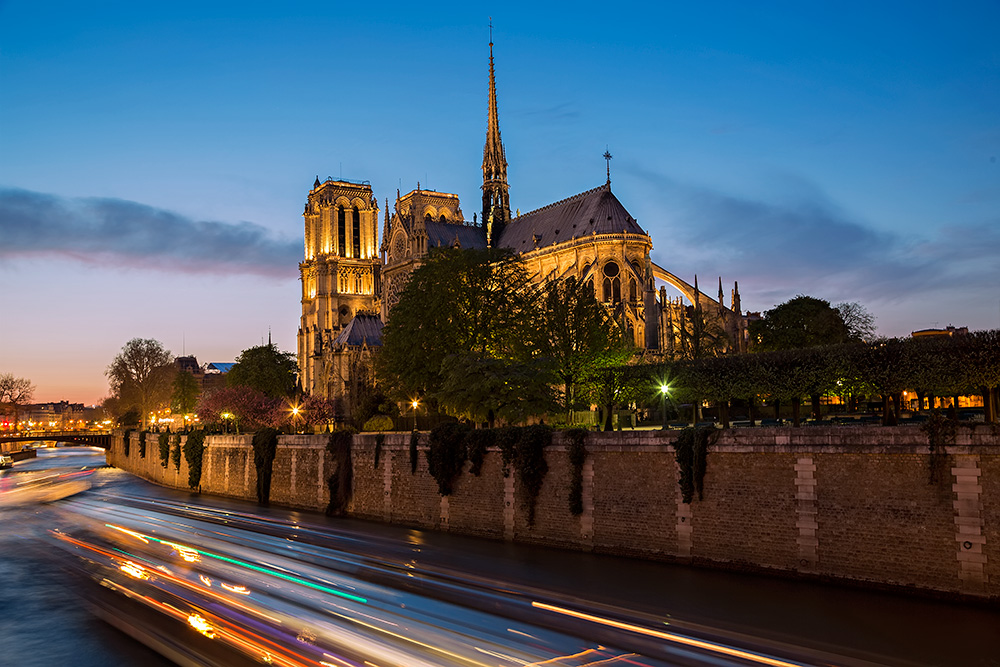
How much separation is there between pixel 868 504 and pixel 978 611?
3165mm

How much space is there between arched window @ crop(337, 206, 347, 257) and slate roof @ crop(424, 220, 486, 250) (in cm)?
2200

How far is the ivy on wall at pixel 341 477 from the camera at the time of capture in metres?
37.6

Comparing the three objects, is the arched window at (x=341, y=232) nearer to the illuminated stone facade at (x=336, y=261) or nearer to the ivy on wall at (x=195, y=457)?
the illuminated stone facade at (x=336, y=261)

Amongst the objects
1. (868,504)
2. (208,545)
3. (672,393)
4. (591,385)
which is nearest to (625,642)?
(868,504)

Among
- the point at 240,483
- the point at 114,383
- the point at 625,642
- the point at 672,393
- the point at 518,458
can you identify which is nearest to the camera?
the point at 625,642

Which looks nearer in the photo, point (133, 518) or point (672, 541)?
point (672, 541)

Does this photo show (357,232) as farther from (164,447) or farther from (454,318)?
(454,318)

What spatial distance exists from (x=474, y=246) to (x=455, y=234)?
287 centimetres

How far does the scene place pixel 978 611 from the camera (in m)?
17.7

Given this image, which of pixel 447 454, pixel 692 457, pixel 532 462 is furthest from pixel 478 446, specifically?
pixel 692 457

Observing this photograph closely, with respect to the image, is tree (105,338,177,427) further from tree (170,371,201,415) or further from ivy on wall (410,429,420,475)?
ivy on wall (410,429,420,475)

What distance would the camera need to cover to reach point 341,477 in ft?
124

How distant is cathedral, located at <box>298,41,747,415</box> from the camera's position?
73.2 meters

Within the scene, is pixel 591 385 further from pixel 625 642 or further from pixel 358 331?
pixel 358 331
